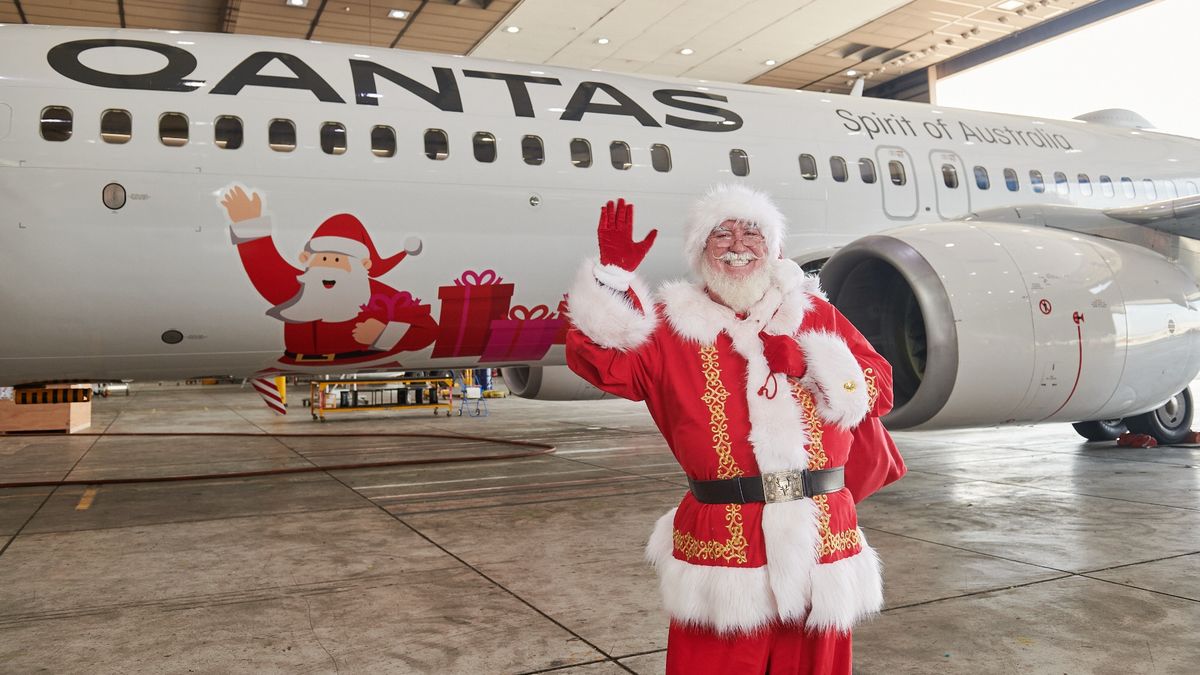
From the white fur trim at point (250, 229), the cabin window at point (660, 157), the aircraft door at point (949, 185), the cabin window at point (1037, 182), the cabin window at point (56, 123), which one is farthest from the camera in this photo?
the cabin window at point (1037, 182)

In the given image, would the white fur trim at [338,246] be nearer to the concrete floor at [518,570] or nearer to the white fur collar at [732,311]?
the concrete floor at [518,570]

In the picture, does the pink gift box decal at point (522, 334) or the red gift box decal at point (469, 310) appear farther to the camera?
the pink gift box decal at point (522, 334)

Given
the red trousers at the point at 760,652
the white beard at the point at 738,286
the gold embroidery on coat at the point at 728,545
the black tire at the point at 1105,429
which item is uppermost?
the white beard at the point at 738,286

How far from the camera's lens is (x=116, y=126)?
5.38 meters

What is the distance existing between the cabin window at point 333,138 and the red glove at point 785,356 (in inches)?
175

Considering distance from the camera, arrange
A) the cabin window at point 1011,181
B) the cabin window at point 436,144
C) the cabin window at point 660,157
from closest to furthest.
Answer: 1. the cabin window at point 436,144
2. the cabin window at point 660,157
3. the cabin window at point 1011,181

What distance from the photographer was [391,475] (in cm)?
814

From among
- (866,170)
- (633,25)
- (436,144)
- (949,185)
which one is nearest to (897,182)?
(866,170)

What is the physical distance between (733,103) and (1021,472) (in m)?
3.73

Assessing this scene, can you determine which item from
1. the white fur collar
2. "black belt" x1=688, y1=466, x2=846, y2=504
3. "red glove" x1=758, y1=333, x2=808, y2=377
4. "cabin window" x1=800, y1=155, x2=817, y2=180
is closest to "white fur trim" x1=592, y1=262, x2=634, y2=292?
the white fur collar

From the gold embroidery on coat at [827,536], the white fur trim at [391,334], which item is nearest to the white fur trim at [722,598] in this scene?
the gold embroidery on coat at [827,536]

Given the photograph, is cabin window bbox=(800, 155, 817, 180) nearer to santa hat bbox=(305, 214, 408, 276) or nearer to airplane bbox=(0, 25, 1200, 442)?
airplane bbox=(0, 25, 1200, 442)

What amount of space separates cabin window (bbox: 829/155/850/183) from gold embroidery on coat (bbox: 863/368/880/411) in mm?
5717

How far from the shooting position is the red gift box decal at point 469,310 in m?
6.21
